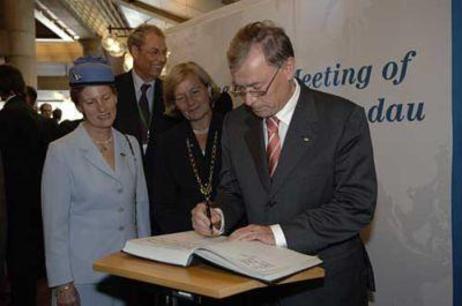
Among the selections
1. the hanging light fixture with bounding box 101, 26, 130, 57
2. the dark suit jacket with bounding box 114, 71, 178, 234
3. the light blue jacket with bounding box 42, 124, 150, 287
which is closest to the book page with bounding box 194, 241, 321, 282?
the light blue jacket with bounding box 42, 124, 150, 287

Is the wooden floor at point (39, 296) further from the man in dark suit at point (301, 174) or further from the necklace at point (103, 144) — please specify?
the man in dark suit at point (301, 174)

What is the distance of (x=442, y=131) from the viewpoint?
2.18m

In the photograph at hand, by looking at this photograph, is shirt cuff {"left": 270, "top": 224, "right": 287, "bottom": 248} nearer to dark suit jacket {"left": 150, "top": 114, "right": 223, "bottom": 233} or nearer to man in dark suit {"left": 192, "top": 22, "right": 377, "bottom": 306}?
man in dark suit {"left": 192, "top": 22, "right": 377, "bottom": 306}

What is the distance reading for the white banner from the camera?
220 cm

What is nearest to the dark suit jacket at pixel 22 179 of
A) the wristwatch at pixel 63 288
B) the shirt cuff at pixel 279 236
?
the wristwatch at pixel 63 288

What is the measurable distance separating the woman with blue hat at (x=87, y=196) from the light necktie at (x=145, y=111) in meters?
0.72

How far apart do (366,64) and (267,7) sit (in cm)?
90

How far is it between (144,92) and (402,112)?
1432 millimetres

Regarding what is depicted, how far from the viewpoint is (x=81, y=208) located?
83.1 inches

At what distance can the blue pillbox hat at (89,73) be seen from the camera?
2145mm

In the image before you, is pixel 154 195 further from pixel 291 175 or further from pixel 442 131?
pixel 442 131

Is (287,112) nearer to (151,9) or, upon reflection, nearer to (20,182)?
(20,182)

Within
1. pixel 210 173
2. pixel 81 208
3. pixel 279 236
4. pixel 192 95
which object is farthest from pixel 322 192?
pixel 192 95

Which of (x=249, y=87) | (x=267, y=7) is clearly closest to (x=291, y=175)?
(x=249, y=87)
